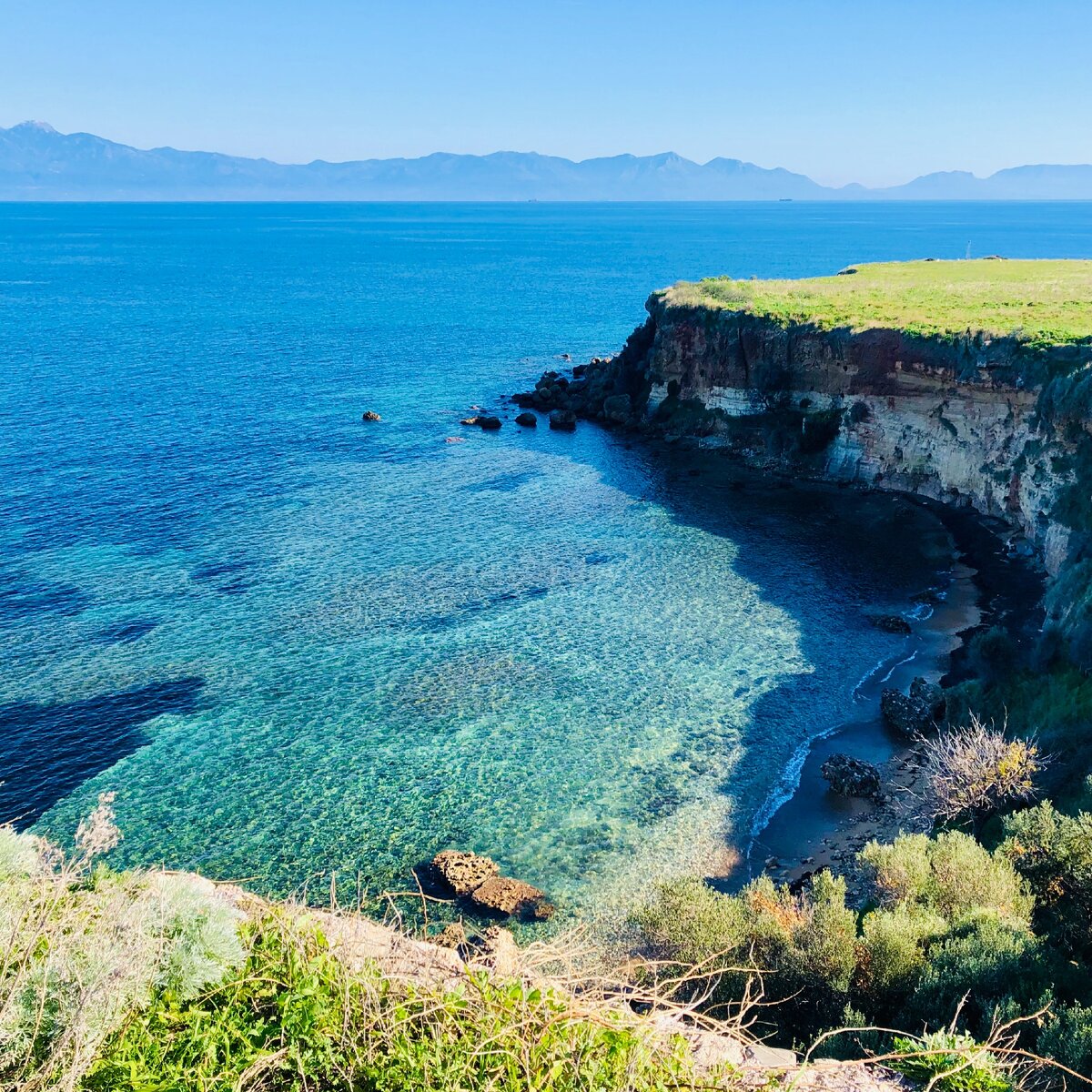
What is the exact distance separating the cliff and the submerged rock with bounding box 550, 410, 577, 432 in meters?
3.17

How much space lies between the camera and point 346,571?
4969cm

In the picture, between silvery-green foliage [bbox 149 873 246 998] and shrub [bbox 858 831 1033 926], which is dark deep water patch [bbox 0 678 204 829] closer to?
silvery-green foliage [bbox 149 873 246 998]

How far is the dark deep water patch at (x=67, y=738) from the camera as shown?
31.4m

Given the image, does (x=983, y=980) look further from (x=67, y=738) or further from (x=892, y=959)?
(x=67, y=738)

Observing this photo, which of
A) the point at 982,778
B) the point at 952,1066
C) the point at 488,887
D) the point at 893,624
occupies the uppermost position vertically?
the point at 952,1066

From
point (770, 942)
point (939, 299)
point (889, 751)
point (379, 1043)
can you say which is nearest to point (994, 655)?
point (889, 751)

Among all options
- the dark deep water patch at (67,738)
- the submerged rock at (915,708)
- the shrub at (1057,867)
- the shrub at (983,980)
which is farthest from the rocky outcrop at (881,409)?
the dark deep water patch at (67,738)

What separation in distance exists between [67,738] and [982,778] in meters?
33.9

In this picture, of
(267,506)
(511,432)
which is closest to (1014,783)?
(267,506)

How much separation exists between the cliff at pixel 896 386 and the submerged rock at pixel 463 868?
25.7 m

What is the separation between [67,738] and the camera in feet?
113

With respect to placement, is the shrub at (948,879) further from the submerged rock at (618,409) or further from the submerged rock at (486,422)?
the submerged rock at (618,409)

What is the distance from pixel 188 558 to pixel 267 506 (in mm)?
9742

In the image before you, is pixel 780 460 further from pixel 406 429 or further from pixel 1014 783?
pixel 1014 783
